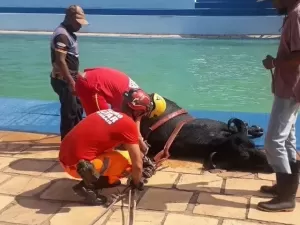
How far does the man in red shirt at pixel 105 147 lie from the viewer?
137 inches

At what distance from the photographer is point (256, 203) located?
12.5 feet

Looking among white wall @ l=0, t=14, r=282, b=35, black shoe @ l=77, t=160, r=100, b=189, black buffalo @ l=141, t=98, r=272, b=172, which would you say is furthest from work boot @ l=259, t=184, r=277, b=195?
white wall @ l=0, t=14, r=282, b=35

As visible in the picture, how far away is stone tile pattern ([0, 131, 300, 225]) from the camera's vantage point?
3.58 metres

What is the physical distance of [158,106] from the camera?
15.7 feet

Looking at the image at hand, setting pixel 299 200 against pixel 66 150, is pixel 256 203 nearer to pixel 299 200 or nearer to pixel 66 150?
pixel 299 200

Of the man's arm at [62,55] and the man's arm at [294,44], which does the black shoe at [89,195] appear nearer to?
the man's arm at [62,55]

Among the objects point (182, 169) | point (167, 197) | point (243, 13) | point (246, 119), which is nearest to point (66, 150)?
point (167, 197)

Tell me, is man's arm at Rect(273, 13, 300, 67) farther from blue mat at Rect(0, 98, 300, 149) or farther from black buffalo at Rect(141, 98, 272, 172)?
blue mat at Rect(0, 98, 300, 149)

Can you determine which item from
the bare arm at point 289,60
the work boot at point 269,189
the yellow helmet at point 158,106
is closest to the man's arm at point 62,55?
the yellow helmet at point 158,106

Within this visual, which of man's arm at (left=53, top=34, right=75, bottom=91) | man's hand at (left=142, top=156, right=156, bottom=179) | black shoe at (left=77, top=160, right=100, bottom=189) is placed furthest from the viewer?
man's arm at (left=53, top=34, right=75, bottom=91)

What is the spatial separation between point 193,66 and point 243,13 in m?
5.58

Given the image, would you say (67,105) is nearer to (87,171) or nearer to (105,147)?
(105,147)

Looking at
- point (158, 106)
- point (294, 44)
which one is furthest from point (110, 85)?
point (294, 44)

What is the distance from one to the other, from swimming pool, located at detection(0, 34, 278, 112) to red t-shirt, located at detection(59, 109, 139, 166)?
4.80 meters
